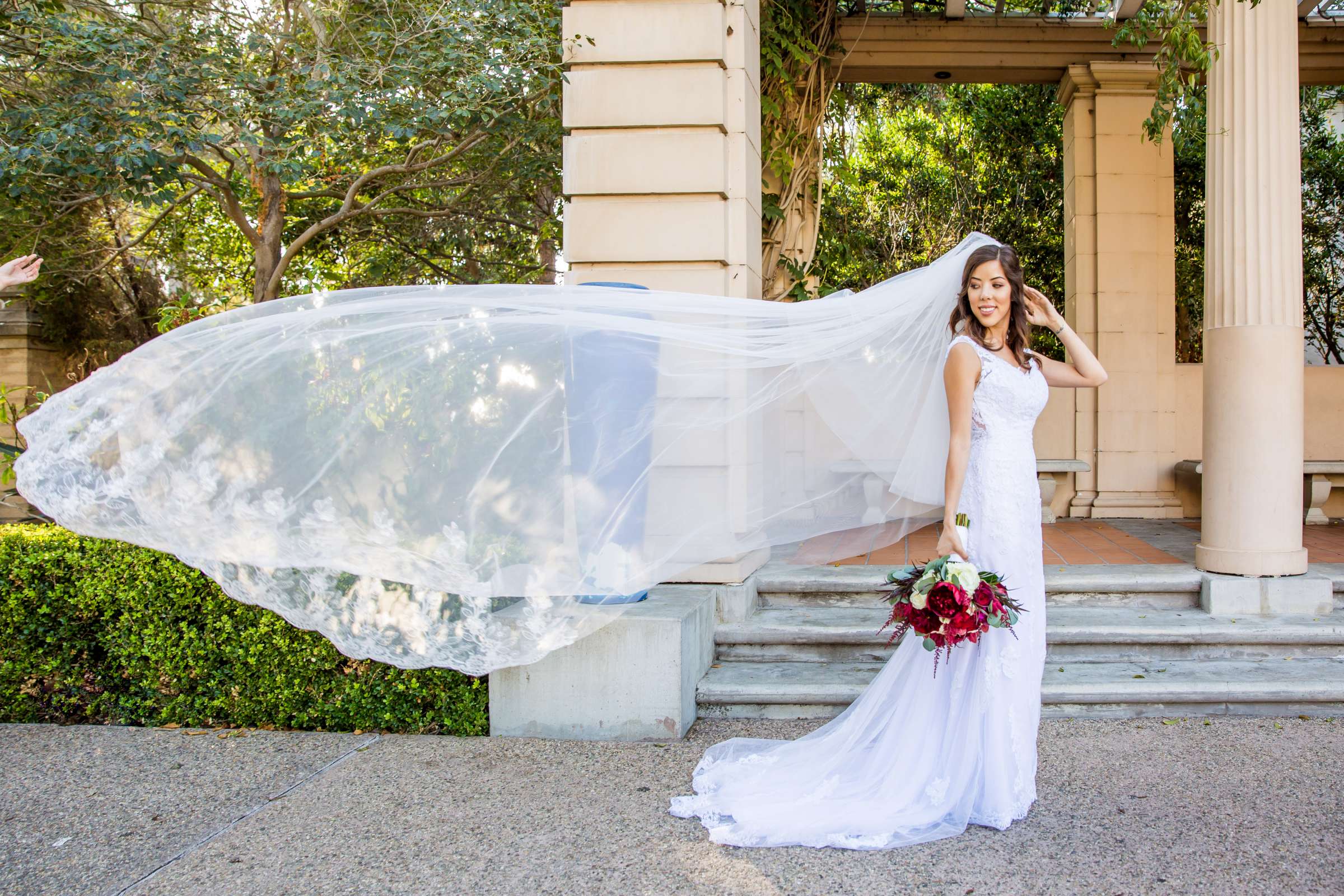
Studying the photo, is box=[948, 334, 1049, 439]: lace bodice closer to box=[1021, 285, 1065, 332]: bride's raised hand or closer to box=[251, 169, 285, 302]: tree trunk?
box=[1021, 285, 1065, 332]: bride's raised hand

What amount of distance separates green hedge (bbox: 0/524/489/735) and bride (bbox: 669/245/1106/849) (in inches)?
57.9

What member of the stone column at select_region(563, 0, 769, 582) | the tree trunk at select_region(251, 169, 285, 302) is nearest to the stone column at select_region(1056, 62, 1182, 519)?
the stone column at select_region(563, 0, 769, 582)

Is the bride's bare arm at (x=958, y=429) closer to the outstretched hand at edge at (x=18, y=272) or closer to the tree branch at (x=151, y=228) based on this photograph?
the outstretched hand at edge at (x=18, y=272)

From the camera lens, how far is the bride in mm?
2988

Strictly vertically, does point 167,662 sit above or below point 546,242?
below

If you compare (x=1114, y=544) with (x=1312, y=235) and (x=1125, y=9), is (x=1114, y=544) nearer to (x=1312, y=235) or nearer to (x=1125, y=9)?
(x=1125, y=9)

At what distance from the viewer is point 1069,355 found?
351 centimetres

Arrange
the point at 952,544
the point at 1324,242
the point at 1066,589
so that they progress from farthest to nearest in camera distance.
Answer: the point at 1324,242 < the point at 1066,589 < the point at 952,544

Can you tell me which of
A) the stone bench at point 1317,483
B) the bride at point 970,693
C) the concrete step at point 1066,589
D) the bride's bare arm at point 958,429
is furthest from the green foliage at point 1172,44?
the stone bench at point 1317,483

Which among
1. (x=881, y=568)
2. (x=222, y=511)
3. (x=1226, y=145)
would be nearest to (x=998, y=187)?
(x=1226, y=145)

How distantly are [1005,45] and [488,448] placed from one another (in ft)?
21.2

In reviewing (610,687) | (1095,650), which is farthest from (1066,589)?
(610,687)

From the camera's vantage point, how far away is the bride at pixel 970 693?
9.80 ft

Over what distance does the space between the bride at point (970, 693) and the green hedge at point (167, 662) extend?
147 centimetres
